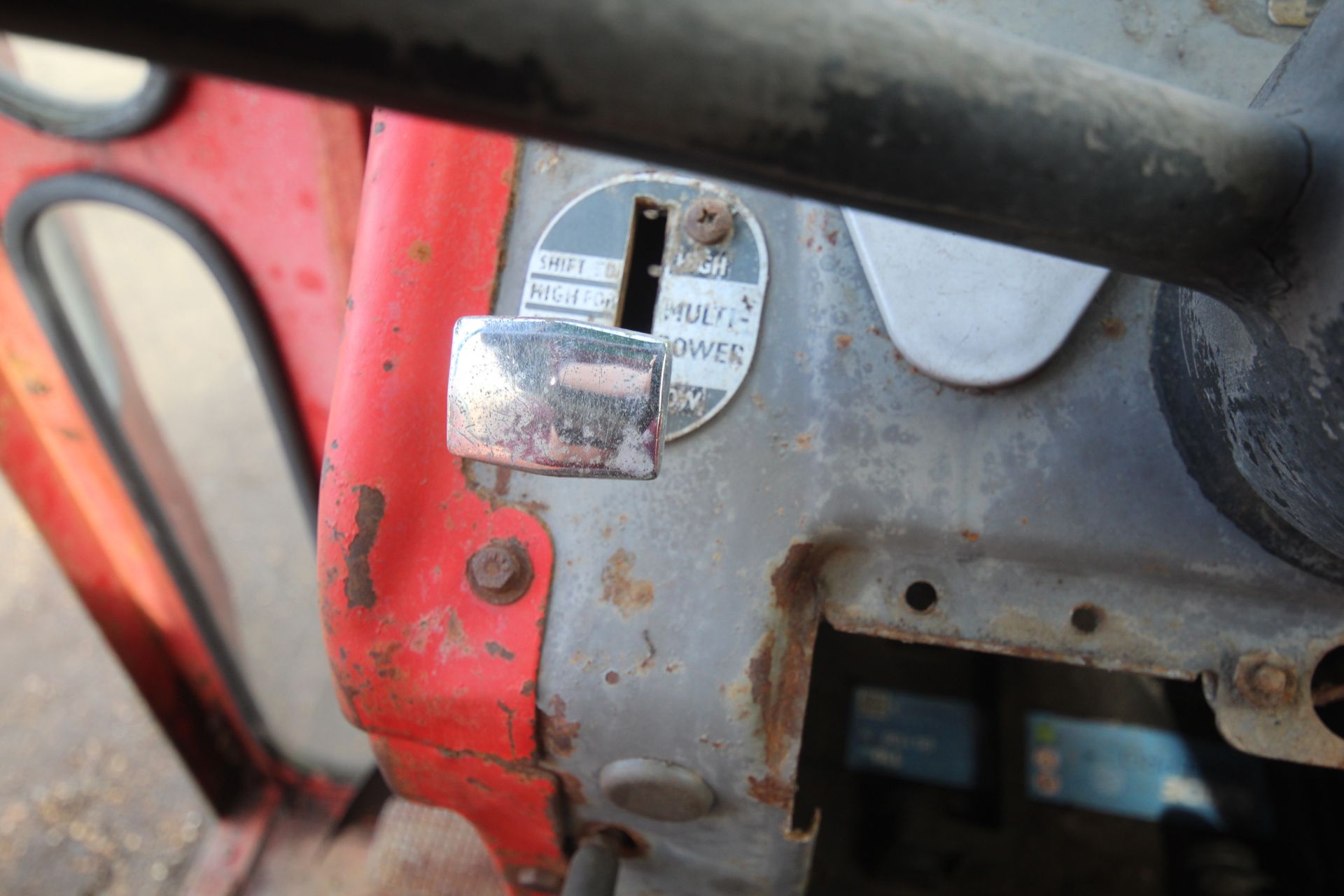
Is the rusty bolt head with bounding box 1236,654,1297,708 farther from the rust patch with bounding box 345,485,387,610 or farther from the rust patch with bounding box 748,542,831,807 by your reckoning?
the rust patch with bounding box 345,485,387,610

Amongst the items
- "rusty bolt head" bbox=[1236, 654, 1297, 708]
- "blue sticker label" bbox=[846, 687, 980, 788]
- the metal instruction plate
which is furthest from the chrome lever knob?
"blue sticker label" bbox=[846, 687, 980, 788]

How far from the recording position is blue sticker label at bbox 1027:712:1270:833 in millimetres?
945

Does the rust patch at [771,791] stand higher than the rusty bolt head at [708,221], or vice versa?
the rusty bolt head at [708,221]

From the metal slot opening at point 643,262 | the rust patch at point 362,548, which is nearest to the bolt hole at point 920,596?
the metal slot opening at point 643,262

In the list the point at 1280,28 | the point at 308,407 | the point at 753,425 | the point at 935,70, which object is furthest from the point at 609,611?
the point at 308,407

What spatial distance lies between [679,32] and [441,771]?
57 centimetres

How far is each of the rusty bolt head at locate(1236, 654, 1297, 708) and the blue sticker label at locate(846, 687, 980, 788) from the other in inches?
18.7

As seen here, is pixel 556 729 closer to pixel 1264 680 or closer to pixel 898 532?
pixel 898 532

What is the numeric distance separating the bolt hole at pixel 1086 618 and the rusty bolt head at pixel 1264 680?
0.29 feet

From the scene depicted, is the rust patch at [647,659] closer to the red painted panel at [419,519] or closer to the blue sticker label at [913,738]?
the red painted panel at [419,519]

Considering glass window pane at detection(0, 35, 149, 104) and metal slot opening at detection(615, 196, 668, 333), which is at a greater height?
glass window pane at detection(0, 35, 149, 104)

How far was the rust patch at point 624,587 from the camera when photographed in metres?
0.59

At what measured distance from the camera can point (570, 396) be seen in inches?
18.6

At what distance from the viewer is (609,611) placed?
0.59 m
